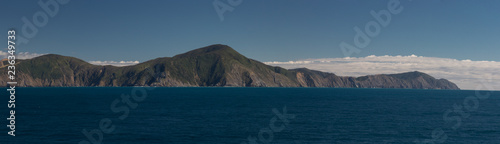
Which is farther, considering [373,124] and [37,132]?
[373,124]

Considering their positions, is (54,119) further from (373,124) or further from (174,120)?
(373,124)

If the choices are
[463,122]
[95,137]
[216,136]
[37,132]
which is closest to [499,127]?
[463,122]

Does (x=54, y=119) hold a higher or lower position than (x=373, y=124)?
higher

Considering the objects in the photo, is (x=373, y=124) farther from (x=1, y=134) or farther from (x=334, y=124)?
(x=1, y=134)

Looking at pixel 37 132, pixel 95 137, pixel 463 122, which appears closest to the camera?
pixel 95 137

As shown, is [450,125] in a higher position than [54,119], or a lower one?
lower

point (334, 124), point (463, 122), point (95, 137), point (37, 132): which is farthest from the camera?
point (463, 122)

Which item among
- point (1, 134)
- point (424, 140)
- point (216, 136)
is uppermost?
point (1, 134)

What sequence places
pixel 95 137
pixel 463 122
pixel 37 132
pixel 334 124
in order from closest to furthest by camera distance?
1. pixel 95 137
2. pixel 37 132
3. pixel 334 124
4. pixel 463 122

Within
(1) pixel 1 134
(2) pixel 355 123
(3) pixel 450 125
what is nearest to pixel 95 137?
(1) pixel 1 134
